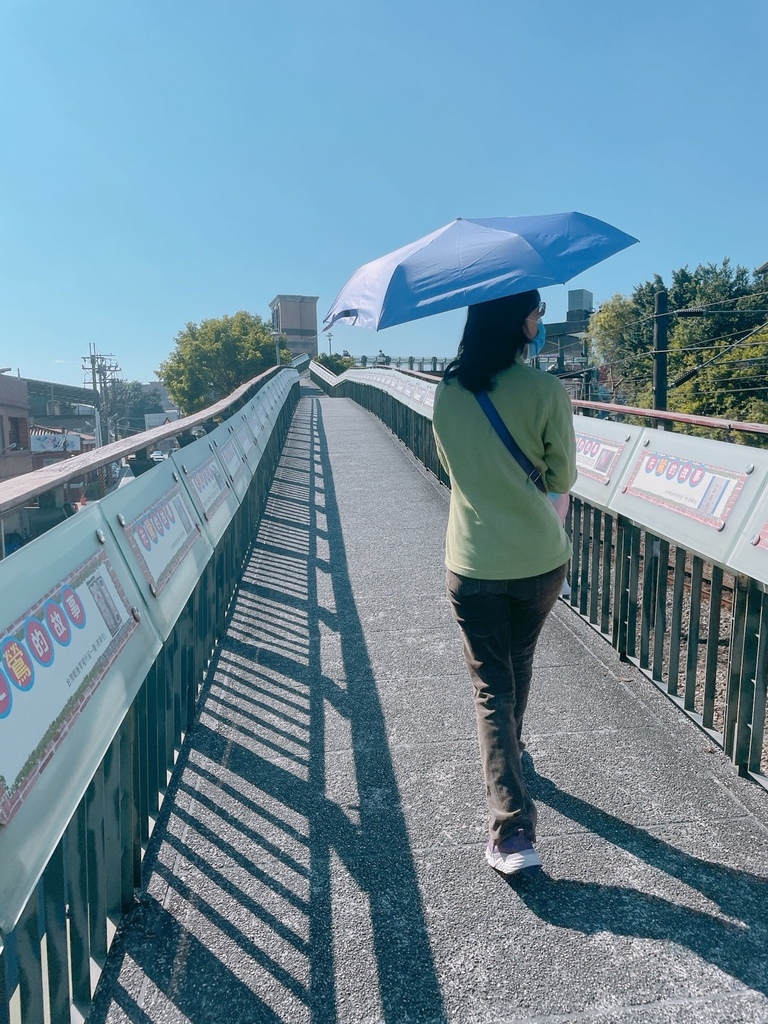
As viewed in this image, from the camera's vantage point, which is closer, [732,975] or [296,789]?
[732,975]

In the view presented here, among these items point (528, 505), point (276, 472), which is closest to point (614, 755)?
point (528, 505)

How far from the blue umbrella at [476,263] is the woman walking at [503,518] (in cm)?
9

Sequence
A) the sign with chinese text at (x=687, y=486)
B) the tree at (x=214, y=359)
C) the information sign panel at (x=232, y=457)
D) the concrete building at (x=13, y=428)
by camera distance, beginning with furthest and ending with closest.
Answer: the tree at (x=214, y=359) < the concrete building at (x=13, y=428) < the information sign panel at (x=232, y=457) < the sign with chinese text at (x=687, y=486)

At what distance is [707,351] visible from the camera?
46.9 m

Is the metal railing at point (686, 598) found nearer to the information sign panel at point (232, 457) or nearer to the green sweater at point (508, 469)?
the green sweater at point (508, 469)

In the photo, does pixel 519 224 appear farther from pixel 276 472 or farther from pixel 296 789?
pixel 276 472

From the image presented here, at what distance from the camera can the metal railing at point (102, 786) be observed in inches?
68.7

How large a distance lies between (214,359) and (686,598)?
10037cm

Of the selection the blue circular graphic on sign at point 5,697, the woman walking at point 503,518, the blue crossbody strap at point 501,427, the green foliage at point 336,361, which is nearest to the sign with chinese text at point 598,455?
the woman walking at point 503,518

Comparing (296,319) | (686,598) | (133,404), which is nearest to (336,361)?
(133,404)

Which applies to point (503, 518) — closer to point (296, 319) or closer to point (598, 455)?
point (598, 455)

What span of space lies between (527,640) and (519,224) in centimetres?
157

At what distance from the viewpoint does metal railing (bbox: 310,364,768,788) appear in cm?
322

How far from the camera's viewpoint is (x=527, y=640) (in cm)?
286
